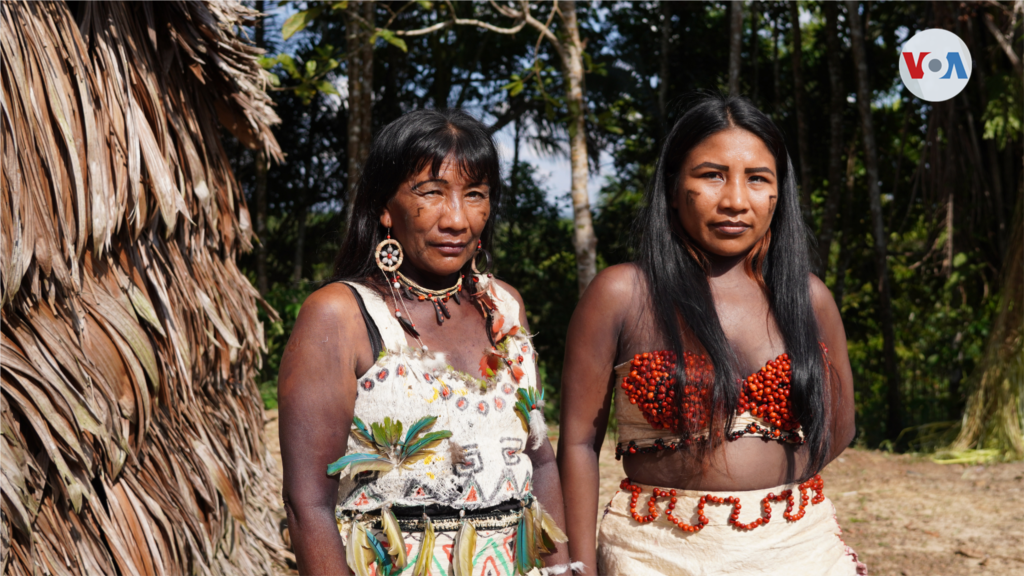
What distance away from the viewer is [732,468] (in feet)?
6.50

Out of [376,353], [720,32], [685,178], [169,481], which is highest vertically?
[720,32]

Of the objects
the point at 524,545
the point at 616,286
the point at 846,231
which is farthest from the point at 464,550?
the point at 846,231

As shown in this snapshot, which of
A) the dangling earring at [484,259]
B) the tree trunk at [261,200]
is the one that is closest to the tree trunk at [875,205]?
the tree trunk at [261,200]

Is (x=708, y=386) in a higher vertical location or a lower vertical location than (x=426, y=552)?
higher

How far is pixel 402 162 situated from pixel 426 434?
571mm

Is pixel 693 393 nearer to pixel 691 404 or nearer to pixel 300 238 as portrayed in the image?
pixel 691 404

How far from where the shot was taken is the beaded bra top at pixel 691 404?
1969 mm

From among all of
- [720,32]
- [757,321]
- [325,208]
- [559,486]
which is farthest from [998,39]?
[325,208]

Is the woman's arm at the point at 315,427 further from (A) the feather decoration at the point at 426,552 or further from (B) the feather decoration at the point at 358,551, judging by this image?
(A) the feather decoration at the point at 426,552

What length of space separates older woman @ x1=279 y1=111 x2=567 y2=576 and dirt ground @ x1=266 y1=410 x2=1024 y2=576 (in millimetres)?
3480

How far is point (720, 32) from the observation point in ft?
36.6

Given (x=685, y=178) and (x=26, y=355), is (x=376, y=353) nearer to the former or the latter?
(x=685, y=178)

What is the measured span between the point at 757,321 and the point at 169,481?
6.91ft

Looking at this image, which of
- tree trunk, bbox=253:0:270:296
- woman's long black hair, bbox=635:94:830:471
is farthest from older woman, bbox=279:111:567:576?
tree trunk, bbox=253:0:270:296
